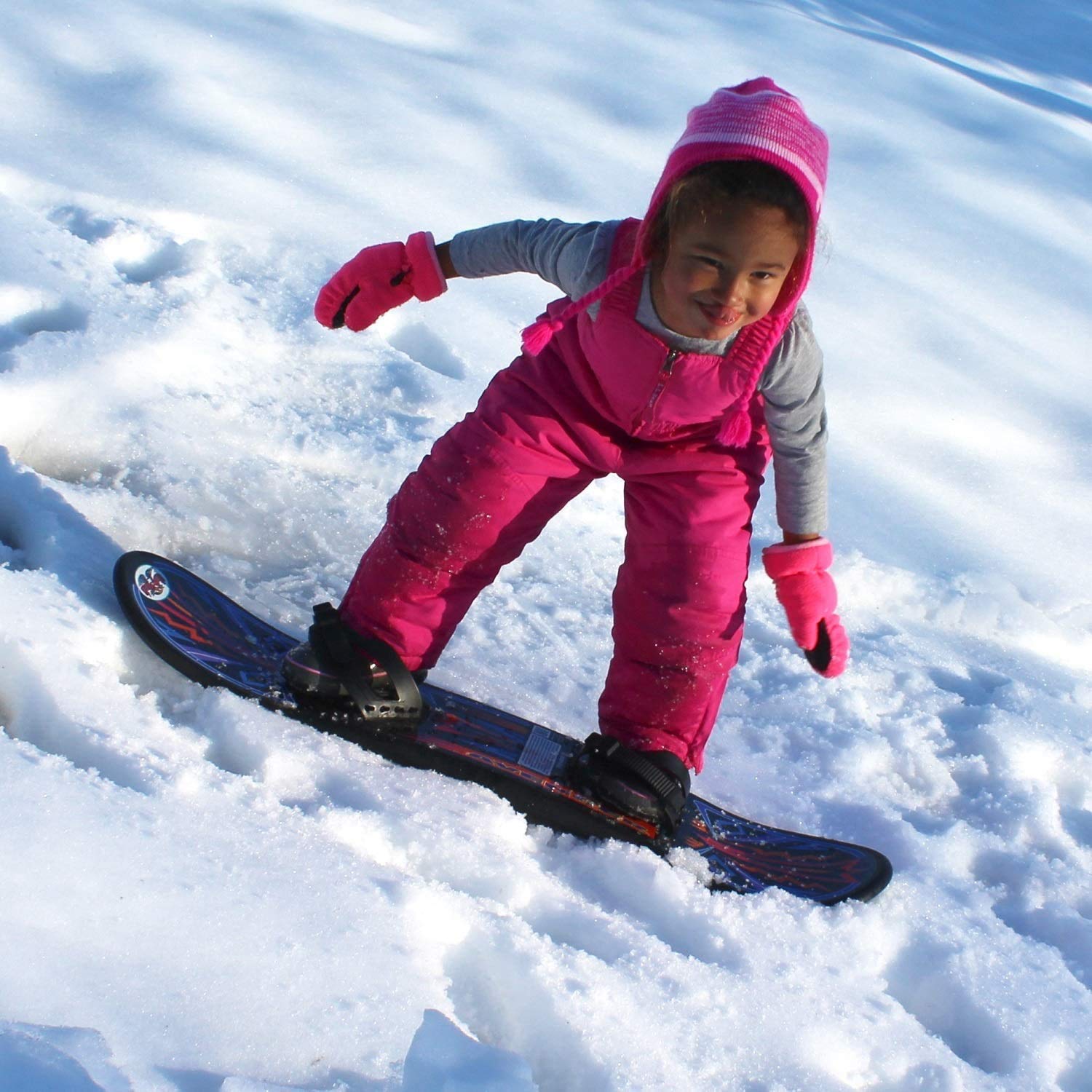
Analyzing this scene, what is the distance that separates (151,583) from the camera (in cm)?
188

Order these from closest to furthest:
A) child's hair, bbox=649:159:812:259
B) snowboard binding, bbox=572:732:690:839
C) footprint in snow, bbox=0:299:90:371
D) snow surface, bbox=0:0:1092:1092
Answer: snow surface, bbox=0:0:1092:1092 → child's hair, bbox=649:159:812:259 → snowboard binding, bbox=572:732:690:839 → footprint in snow, bbox=0:299:90:371

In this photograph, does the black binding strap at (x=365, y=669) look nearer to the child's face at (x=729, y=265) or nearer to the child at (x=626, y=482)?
the child at (x=626, y=482)

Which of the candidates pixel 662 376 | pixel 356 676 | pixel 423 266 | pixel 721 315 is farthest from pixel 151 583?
pixel 721 315

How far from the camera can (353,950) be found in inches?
51.8

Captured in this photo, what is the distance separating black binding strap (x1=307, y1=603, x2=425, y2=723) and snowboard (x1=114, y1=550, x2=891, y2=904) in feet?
0.09

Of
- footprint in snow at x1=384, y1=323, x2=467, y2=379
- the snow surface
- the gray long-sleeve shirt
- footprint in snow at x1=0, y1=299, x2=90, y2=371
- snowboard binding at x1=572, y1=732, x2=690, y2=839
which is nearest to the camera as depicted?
the snow surface

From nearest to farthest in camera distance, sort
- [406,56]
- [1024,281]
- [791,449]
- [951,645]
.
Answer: [791,449], [951,645], [1024,281], [406,56]

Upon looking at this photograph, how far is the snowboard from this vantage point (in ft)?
5.77

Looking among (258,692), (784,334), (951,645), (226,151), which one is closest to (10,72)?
(226,151)

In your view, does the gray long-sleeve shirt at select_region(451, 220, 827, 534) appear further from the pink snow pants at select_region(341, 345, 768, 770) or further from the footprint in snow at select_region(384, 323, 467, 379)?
the footprint in snow at select_region(384, 323, 467, 379)

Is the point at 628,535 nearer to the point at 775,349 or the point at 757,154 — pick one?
the point at 775,349

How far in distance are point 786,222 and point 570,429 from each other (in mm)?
524

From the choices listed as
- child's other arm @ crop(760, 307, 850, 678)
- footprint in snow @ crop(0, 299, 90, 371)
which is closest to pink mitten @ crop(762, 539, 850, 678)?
child's other arm @ crop(760, 307, 850, 678)

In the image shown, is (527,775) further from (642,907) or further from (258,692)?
(258,692)
